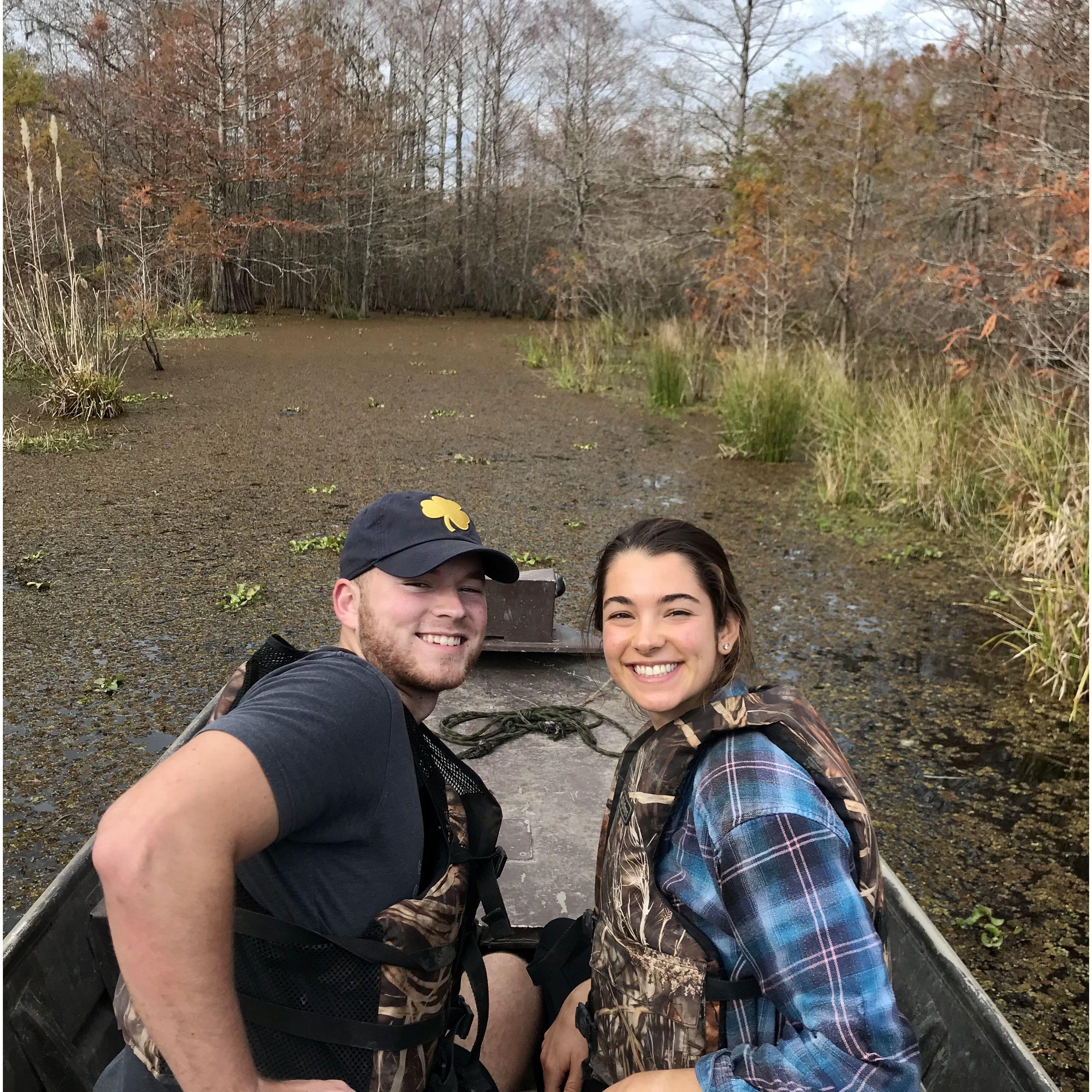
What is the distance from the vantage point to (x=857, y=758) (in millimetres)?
3572

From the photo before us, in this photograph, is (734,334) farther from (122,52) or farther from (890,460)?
(122,52)

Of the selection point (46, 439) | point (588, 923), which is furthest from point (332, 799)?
point (46, 439)

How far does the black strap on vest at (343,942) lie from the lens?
114 centimetres

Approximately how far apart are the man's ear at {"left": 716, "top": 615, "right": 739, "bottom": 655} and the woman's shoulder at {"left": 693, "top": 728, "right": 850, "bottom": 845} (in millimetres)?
232

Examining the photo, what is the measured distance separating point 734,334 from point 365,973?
11.7 meters

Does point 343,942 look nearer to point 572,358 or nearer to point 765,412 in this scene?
point 765,412

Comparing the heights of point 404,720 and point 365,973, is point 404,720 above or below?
above

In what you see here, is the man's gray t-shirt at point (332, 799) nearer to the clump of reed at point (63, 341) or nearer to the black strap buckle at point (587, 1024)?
the black strap buckle at point (587, 1024)

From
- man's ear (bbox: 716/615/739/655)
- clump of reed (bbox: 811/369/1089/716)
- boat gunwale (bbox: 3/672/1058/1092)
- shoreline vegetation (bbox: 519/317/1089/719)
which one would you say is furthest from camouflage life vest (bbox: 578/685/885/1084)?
clump of reed (bbox: 811/369/1089/716)

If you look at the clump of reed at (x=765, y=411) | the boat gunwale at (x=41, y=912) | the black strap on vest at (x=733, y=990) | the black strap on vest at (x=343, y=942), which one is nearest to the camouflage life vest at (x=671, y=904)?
the black strap on vest at (x=733, y=990)

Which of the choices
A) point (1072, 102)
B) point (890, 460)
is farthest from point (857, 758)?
point (1072, 102)

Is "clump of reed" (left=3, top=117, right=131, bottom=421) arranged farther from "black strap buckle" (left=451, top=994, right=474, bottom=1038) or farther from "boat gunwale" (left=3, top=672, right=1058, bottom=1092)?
"black strap buckle" (left=451, top=994, right=474, bottom=1038)

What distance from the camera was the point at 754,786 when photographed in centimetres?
113

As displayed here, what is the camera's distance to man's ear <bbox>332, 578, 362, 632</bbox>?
1.49 metres
